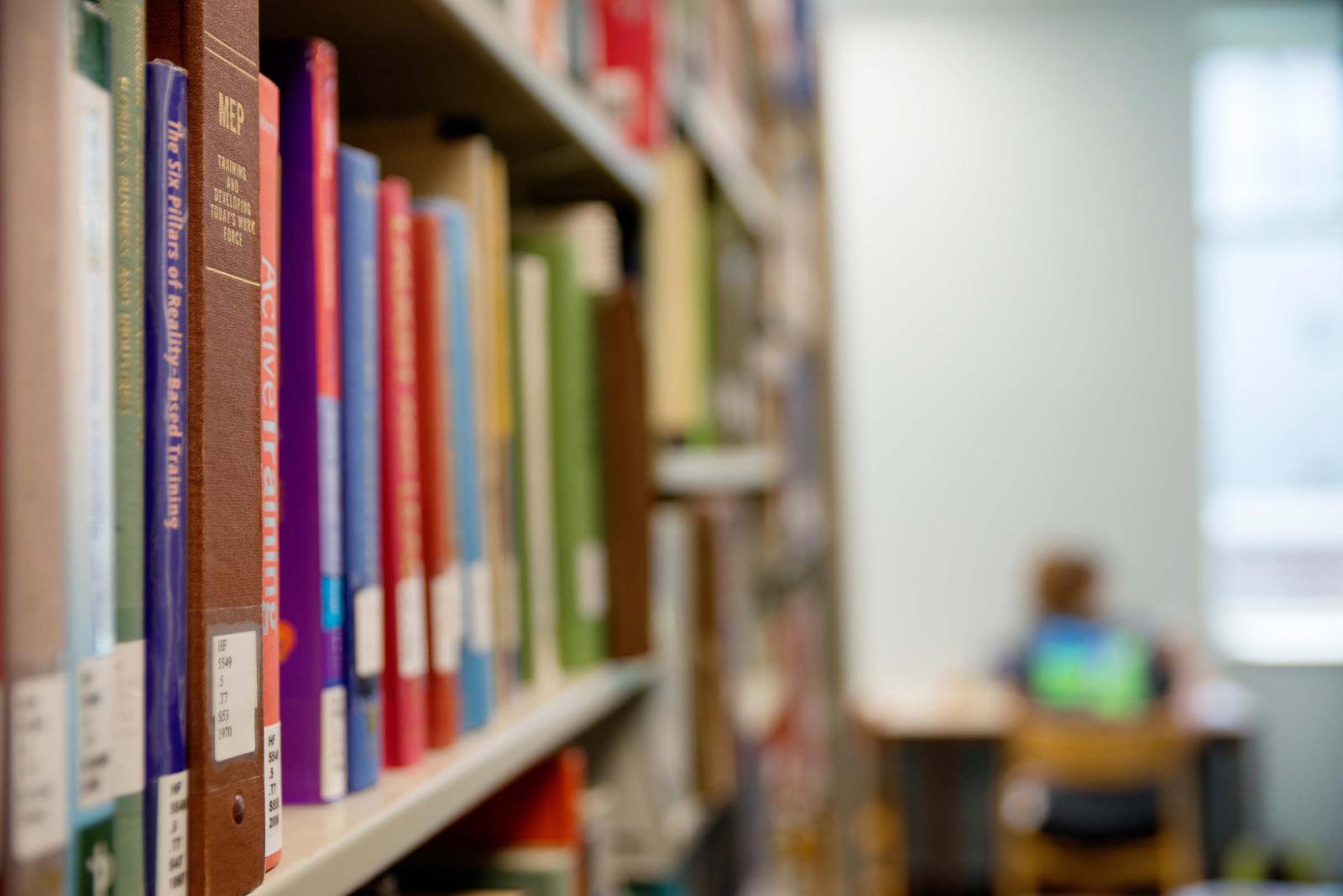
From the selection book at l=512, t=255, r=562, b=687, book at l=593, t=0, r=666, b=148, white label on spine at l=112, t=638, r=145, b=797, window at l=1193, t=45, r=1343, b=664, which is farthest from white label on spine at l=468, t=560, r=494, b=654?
window at l=1193, t=45, r=1343, b=664

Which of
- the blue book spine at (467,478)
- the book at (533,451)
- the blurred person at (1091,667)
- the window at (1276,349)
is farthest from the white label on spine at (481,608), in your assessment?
the window at (1276,349)

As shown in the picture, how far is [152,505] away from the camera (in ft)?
1.32

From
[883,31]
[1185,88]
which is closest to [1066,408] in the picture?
[1185,88]

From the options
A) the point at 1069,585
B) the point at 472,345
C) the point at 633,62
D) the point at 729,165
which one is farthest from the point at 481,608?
the point at 1069,585

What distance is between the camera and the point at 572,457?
925mm

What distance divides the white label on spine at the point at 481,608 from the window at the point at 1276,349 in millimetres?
4746

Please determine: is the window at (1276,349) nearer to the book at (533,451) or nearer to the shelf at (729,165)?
the shelf at (729,165)

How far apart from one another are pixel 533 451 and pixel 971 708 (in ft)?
12.6

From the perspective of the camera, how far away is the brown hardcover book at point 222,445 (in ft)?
1.36

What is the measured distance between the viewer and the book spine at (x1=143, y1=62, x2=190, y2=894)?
40 centimetres

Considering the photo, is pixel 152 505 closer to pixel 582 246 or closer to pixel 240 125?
pixel 240 125

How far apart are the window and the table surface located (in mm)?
495

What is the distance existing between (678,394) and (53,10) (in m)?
1.08

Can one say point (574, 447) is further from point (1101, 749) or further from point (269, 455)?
point (1101, 749)
